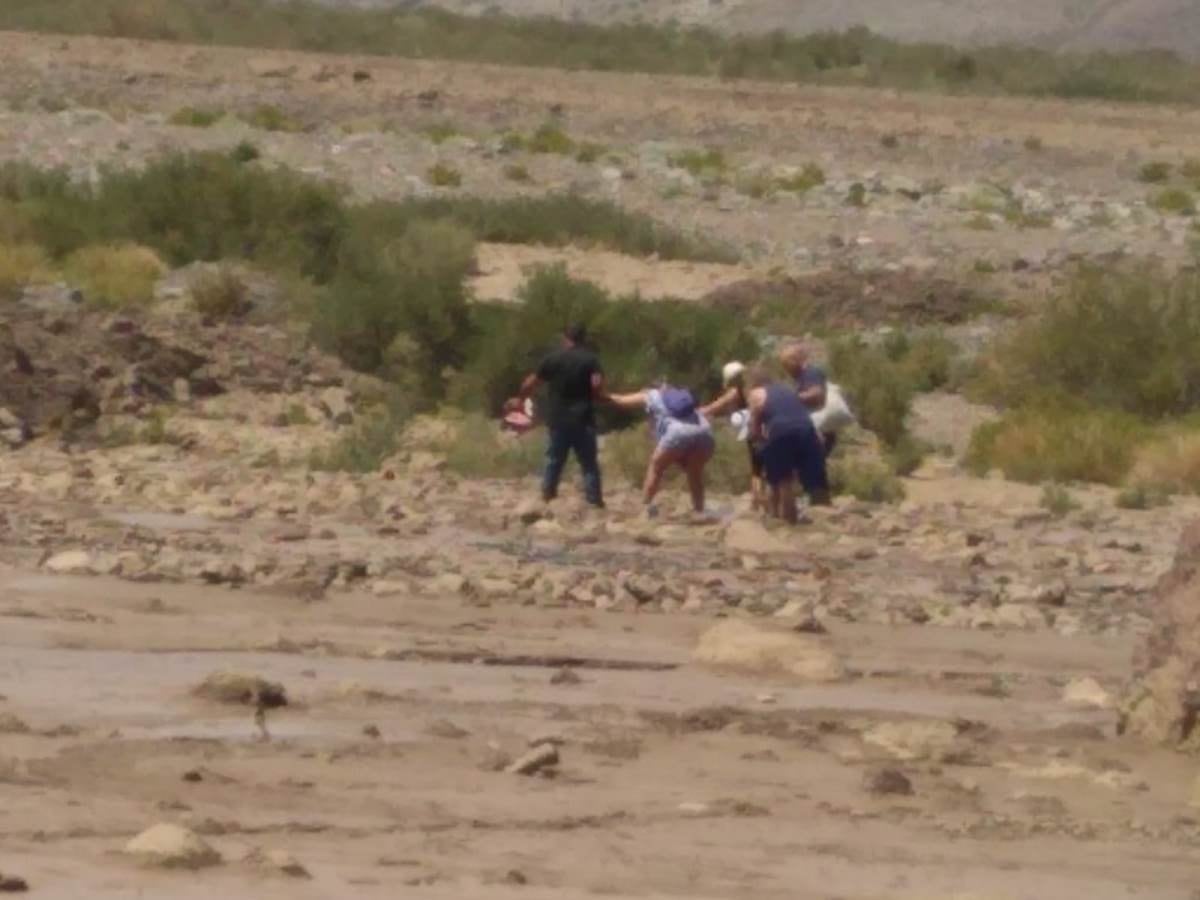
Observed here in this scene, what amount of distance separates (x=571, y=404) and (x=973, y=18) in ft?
289

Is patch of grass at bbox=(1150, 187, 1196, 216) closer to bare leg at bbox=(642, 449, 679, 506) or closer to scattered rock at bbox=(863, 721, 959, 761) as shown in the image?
bare leg at bbox=(642, 449, 679, 506)

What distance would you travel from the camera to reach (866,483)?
2267 centimetres

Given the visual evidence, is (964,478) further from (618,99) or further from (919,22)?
(919,22)

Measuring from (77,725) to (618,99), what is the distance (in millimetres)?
45559

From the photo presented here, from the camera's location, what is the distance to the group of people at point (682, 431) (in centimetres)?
1973

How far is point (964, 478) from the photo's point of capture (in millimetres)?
24406

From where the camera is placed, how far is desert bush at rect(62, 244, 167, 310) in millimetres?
29797

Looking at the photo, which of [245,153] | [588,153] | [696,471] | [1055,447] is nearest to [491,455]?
[696,471]

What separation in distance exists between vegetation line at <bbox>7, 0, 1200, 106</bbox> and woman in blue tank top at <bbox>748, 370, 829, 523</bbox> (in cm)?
4558

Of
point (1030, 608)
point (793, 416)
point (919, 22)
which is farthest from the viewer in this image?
point (919, 22)

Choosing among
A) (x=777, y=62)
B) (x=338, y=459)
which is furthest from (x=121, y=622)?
(x=777, y=62)

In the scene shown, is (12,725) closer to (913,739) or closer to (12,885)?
(12,885)

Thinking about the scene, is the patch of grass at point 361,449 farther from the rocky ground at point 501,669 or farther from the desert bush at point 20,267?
the desert bush at point 20,267

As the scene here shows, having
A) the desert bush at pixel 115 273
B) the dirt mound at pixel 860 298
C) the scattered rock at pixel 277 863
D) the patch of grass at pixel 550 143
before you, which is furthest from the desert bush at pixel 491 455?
the patch of grass at pixel 550 143
